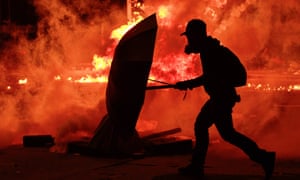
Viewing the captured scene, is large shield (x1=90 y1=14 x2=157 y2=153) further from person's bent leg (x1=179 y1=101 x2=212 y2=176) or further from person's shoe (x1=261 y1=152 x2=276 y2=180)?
person's shoe (x1=261 y1=152 x2=276 y2=180)

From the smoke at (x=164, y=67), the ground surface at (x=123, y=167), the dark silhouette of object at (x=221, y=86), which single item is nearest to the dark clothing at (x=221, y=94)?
the dark silhouette of object at (x=221, y=86)

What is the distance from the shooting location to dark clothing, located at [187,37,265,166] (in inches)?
232

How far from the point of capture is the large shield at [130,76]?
6.59 meters

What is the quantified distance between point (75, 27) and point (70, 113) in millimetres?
4861

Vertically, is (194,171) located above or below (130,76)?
below

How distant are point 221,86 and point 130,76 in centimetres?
132

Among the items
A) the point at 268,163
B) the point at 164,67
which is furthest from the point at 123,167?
the point at 164,67

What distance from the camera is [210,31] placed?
44.8ft

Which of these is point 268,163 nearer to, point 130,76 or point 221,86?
point 221,86

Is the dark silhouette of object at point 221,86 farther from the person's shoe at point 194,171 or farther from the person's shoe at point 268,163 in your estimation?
the person's shoe at point 194,171

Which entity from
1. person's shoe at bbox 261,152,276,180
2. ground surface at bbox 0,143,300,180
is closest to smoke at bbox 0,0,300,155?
ground surface at bbox 0,143,300,180

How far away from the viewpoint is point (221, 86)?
5.91 metres

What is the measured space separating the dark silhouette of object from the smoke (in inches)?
101

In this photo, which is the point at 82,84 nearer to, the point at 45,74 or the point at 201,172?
the point at 45,74
